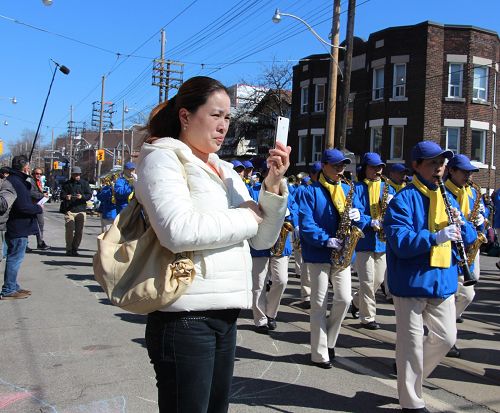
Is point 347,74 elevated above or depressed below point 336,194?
above

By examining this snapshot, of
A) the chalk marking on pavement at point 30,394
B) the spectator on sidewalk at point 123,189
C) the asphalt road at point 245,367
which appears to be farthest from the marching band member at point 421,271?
the spectator on sidewalk at point 123,189

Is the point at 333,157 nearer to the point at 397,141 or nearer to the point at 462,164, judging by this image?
the point at 462,164

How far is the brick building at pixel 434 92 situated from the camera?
26.3 meters

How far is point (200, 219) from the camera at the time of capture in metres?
2.06

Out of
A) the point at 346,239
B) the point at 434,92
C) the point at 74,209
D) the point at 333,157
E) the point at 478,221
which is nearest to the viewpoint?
the point at 346,239

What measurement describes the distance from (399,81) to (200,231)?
2737cm

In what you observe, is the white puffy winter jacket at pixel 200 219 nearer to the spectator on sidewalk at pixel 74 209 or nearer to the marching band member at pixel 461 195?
the marching band member at pixel 461 195

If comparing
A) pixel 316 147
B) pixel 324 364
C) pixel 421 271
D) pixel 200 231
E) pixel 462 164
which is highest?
pixel 316 147

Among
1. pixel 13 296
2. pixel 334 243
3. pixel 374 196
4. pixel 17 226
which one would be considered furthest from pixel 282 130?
pixel 13 296

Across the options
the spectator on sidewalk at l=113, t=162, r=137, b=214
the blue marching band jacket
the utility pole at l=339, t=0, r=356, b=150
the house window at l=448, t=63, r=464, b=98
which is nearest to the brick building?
the house window at l=448, t=63, r=464, b=98

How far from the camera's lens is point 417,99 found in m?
26.6

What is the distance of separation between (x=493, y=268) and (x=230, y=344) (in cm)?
1298

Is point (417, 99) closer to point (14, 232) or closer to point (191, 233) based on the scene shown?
point (14, 232)

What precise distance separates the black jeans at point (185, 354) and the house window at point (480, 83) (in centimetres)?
2757
